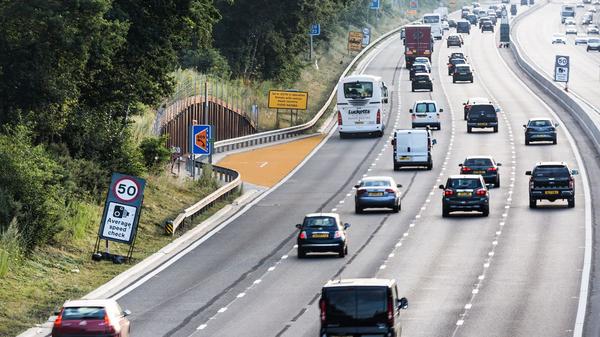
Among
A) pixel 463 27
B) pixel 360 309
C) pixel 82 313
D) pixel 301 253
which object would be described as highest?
pixel 463 27

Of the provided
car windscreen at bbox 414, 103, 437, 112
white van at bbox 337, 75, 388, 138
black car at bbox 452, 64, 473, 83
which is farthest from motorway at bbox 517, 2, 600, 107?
white van at bbox 337, 75, 388, 138

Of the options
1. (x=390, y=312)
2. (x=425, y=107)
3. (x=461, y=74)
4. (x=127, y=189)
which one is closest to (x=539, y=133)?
(x=425, y=107)

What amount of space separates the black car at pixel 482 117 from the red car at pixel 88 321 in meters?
60.1

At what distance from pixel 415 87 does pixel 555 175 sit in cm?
6065

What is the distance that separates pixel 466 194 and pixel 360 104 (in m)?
30.8

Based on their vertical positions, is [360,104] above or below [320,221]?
above

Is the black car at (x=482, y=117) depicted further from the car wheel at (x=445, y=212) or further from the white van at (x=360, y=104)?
the car wheel at (x=445, y=212)

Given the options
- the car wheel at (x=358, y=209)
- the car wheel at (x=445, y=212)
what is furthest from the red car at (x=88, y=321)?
the car wheel at (x=358, y=209)

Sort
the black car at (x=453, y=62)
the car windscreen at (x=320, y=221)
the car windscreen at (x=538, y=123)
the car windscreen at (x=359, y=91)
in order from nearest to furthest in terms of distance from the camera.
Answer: the car windscreen at (x=320, y=221)
the car windscreen at (x=538, y=123)
the car windscreen at (x=359, y=91)
the black car at (x=453, y=62)

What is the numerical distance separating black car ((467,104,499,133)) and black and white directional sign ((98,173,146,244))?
4577 centimetres

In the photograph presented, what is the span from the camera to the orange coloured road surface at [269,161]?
7194 centimetres

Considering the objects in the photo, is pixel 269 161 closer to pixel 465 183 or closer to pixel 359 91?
pixel 359 91

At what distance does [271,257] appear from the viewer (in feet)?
160

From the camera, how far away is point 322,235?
1881 inches
